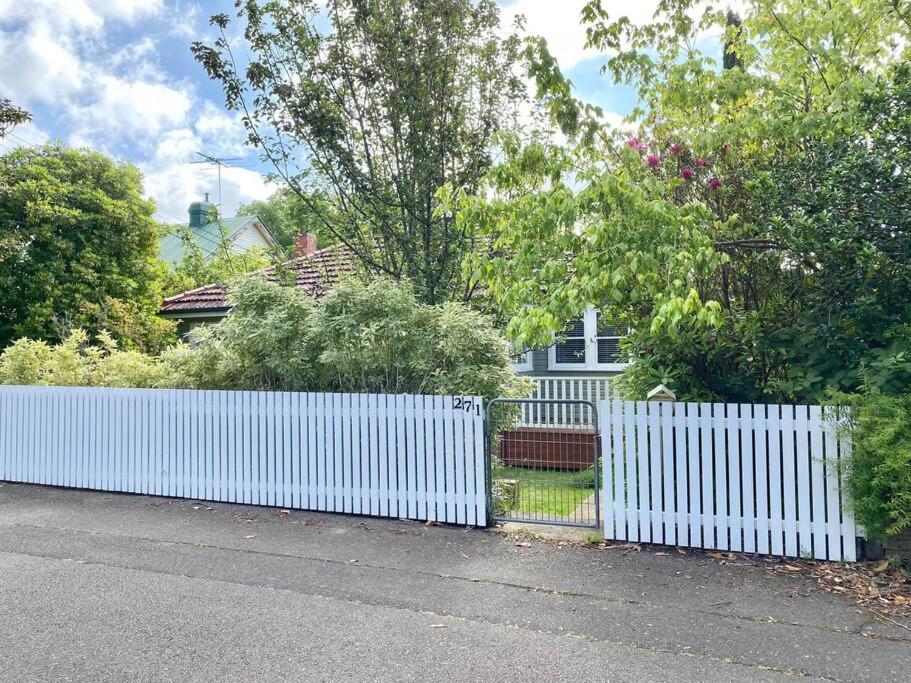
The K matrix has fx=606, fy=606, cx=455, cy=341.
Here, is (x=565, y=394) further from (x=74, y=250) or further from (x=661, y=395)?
(x=74, y=250)

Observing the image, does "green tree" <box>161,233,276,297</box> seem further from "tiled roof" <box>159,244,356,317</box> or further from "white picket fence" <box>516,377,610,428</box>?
"white picket fence" <box>516,377,610,428</box>

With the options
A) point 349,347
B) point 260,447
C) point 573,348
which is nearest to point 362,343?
point 349,347

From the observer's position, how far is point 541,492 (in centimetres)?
668

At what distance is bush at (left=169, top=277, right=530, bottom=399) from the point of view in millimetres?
6113

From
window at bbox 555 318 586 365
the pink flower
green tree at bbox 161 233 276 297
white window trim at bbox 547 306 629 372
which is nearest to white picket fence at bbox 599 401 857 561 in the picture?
the pink flower

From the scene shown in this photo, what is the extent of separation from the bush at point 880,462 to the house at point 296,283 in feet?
19.7

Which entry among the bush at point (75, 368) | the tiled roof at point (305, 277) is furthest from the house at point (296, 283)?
the bush at point (75, 368)

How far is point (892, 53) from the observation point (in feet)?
21.0

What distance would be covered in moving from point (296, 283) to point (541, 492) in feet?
16.3

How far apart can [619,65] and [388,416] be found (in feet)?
13.7

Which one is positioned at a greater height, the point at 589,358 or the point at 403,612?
the point at 589,358

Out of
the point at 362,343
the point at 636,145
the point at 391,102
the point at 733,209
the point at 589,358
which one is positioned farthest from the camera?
the point at 589,358

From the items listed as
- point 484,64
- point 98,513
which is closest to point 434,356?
point 98,513

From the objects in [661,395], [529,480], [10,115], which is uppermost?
[10,115]
